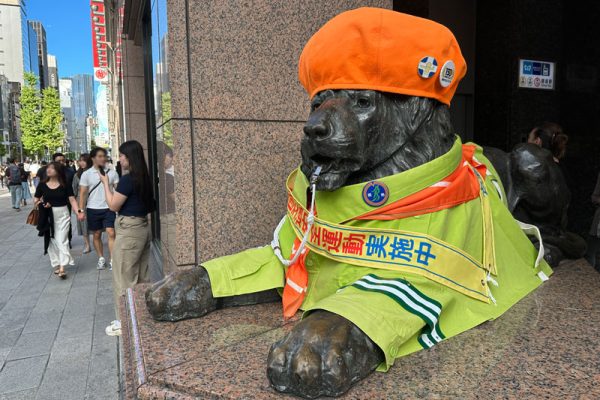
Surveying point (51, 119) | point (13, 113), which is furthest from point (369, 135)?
point (13, 113)

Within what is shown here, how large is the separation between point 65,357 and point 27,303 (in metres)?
2.19

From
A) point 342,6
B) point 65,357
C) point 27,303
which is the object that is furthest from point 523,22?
point 27,303

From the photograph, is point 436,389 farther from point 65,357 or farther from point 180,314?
point 65,357

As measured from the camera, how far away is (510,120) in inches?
237

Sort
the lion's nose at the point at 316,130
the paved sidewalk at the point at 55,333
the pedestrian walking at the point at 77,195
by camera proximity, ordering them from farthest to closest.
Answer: the pedestrian walking at the point at 77,195 → the paved sidewalk at the point at 55,333 → the lion's nose at the point at 316,130

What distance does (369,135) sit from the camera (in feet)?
6.86

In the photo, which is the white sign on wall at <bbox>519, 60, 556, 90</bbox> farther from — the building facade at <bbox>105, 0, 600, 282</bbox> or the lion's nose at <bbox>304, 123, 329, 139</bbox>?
the lion's nose at <bbox>304, 123, 329, 139</bbox>

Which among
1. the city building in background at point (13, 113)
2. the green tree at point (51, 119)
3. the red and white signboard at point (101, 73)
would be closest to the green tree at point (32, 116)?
the green tree at point (51, 119)

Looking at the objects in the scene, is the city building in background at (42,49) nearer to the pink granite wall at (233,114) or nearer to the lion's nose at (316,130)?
the pink granite wall at (233,114)

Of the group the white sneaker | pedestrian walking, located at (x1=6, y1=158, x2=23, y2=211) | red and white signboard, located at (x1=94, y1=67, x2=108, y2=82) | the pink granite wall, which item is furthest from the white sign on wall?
red and white signboard, located at (x1=94, y1=67, x2=108, y2=82)

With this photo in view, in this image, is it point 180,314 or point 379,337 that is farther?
point 180,314

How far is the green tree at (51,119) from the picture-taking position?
56912 millimetres

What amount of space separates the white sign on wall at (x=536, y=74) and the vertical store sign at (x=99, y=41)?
17164 mm

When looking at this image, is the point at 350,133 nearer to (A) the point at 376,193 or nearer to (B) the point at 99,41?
(A) the point at 376,193
